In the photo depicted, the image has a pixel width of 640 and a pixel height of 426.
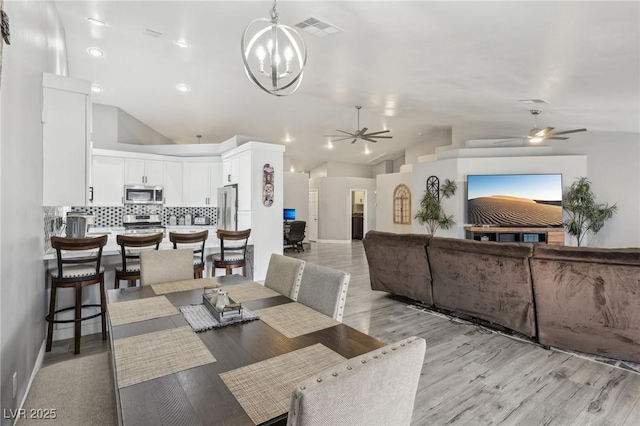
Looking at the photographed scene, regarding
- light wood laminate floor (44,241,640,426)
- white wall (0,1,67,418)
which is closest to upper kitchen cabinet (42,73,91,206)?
white wall (0,1,67,418)

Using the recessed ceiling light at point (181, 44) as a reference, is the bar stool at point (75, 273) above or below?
below

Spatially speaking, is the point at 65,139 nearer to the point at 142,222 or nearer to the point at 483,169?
the point at 142,222

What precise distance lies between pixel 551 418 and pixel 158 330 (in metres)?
2.36

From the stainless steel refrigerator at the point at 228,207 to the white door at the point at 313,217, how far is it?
5.85 metres

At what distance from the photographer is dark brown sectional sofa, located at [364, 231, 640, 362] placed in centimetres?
262

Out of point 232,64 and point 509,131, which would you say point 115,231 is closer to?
point 232,64

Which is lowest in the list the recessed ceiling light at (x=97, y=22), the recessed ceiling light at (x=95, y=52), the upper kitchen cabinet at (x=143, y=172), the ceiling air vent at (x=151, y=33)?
the upper kitchen cabinet at (x=143, y=172)

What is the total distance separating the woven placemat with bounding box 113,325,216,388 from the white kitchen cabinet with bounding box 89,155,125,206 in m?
6.09

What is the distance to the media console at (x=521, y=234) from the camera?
7.03 meters

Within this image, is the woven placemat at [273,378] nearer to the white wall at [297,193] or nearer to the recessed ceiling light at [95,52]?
the recessed ceiling light at [95,52]

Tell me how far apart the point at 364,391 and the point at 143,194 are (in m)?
7.02

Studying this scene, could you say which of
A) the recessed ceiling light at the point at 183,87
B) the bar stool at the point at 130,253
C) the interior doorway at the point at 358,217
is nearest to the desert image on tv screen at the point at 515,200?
the interior doorway at the point at 358,217

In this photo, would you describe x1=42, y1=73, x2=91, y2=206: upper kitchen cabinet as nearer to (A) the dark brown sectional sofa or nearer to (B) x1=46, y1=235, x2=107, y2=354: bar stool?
(B) x1=46, y1=235, x2=107, y2=354: bar stool

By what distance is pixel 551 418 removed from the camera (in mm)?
2023
